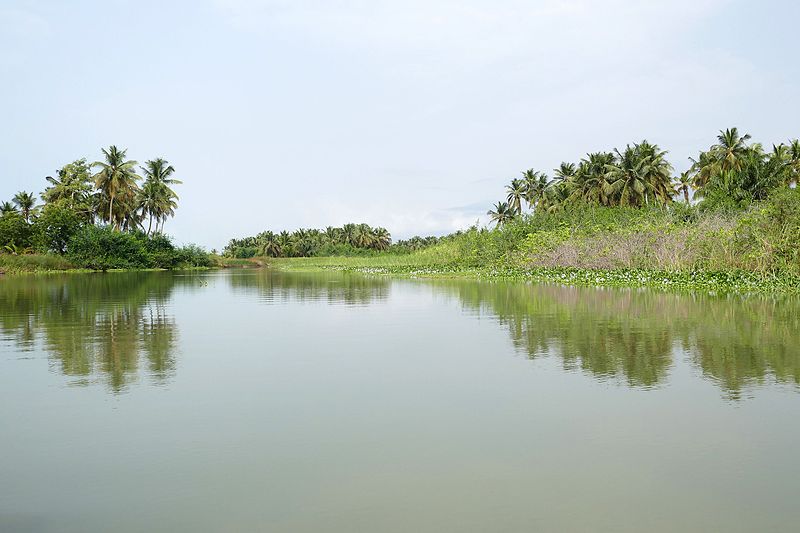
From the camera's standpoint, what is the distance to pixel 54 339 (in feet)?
40.6

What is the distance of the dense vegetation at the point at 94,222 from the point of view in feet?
201

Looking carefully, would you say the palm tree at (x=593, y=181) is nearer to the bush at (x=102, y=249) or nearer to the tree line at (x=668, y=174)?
the tree line at (x=668, y=174)

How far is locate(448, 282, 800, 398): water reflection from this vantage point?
8.69 metres

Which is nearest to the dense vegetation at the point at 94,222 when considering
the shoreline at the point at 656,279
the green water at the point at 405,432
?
the shoreline at the point at 656,279

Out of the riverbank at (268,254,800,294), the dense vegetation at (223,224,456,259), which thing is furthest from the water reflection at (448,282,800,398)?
the dense vegetation at (223,224,456,259)

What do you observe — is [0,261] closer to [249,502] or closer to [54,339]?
[54,339]

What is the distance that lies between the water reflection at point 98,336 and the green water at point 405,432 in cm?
9

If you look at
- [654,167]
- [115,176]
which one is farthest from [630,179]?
[115,176]

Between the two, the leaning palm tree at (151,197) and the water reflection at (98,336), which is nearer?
the water reflection at (98,336)

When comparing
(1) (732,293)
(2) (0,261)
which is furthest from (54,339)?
(2) (0,261)

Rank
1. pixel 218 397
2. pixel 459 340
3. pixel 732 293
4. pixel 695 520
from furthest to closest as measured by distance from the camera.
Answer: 1. pixel 732 293
2. pixel 459 340
3. pixel 218 397
4. pixel 695 520

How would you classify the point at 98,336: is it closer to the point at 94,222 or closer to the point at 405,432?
the point at 405,432

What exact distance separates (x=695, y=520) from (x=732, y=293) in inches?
766

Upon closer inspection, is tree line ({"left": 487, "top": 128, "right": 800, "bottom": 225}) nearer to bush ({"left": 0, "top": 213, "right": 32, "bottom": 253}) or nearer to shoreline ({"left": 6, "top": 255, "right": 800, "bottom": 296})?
shoreline ({"left": 6, "top": 255, "right": 800, "bottom": 296})
